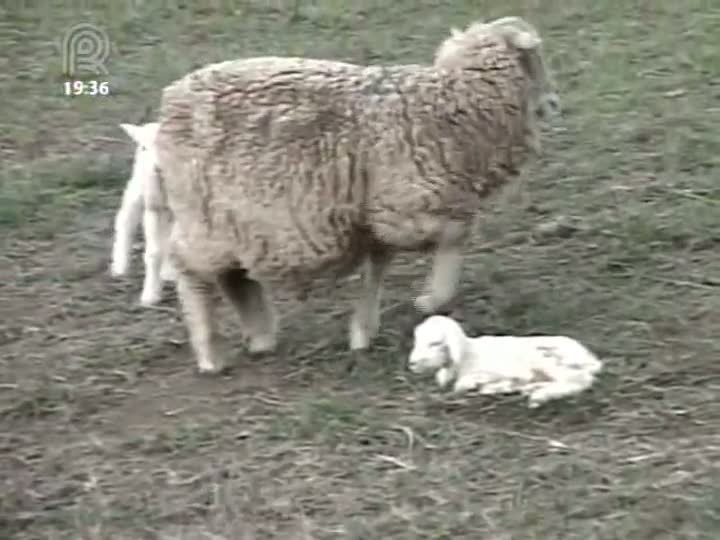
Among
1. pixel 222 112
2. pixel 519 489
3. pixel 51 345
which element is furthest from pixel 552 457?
pixel 51 345

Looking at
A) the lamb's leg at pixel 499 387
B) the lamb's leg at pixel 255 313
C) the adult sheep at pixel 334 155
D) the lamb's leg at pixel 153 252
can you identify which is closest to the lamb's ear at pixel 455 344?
the lamb's leg at pixel 499 387

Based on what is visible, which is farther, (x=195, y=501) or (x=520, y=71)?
(x=520, y=71)

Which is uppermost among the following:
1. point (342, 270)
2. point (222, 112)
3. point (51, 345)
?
point (222, 112)

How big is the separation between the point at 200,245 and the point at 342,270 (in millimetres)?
Result: 405

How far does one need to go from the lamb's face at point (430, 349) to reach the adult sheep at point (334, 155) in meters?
0.28

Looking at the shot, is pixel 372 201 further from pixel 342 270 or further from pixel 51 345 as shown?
pixel 51 345

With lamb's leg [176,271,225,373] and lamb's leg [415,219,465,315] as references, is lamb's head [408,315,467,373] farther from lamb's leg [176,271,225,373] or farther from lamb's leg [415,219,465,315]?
lamb's leg [176,271,225,373]

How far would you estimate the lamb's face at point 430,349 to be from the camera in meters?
4.45

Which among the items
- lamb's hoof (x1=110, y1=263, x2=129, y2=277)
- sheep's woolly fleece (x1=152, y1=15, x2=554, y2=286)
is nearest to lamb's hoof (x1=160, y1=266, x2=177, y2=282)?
lamb's hoof (x1=110, y1=263, x2=129, y2=277)

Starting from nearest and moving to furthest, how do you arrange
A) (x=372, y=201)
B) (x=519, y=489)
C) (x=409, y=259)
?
1. (x=519, y=489)
2. (x=372, y=201)
3. (x=409, y=259)

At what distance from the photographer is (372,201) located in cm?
458

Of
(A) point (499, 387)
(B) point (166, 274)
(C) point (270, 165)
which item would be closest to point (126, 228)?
(B) point (166, 274)

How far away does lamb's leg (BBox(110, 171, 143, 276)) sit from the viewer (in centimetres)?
559

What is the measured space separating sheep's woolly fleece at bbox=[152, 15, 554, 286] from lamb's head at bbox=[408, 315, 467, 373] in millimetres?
284
